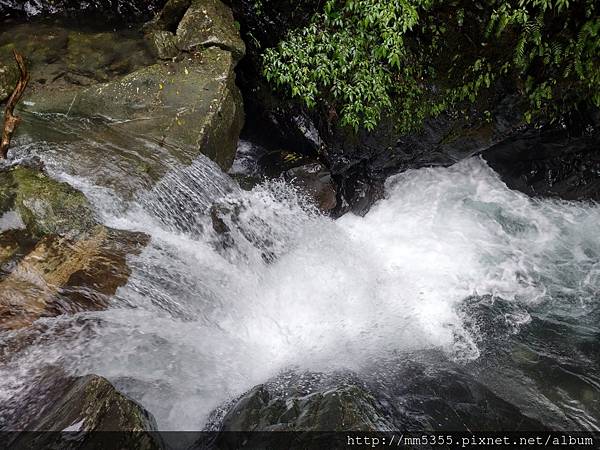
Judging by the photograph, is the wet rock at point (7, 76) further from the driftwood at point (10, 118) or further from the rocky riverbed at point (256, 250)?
the driftwood at point (10, 118)

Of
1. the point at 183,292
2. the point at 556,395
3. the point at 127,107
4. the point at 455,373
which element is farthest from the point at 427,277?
the point at 127,107

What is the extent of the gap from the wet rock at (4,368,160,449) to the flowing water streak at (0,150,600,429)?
46 centimetres

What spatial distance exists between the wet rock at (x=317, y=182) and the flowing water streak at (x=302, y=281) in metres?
0.25

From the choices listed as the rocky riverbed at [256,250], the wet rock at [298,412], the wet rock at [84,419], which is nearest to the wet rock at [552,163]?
the rocky riverbed at [256,250]

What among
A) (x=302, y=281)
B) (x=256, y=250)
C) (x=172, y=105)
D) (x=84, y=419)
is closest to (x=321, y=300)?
(x=302, y=281)

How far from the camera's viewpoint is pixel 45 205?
4473 millimetres

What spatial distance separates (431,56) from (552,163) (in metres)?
2.90

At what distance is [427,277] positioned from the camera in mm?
6293

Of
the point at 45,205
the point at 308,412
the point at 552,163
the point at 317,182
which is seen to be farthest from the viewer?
the point at 552,163

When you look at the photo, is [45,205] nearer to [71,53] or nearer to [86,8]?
[71,53]

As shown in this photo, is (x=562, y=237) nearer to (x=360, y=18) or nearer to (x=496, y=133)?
(x=496, y=133)

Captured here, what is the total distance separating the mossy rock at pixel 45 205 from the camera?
4430 millimetres

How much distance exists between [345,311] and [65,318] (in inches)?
127

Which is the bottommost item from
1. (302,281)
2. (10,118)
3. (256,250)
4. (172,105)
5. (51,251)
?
(302,281)
